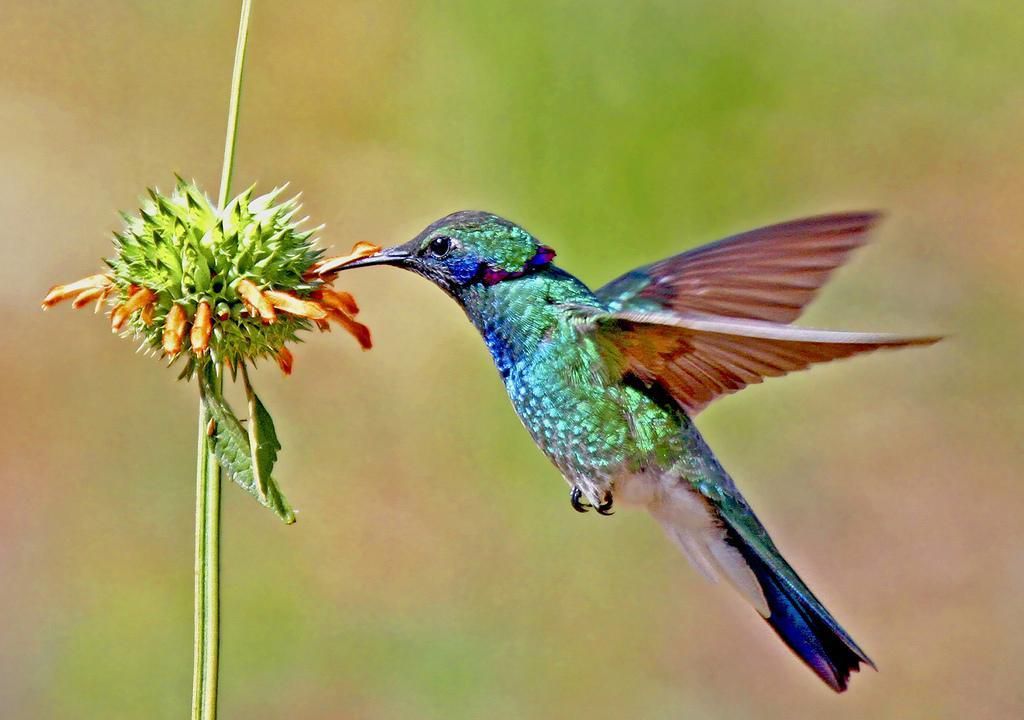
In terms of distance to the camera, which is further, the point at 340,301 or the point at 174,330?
the point at 340,301

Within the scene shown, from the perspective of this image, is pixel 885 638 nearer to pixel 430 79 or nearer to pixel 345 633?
pixel 345 633

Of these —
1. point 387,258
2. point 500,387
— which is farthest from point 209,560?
point 500,387

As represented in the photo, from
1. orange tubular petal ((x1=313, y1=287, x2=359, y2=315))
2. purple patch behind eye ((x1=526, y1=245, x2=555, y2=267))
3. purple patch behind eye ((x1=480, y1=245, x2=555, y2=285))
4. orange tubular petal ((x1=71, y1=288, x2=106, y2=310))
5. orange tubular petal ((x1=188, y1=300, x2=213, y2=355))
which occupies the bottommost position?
orange tubular petal ((x1=188, y1=300, x2=213, y2=355))

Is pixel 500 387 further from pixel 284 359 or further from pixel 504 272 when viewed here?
pixel 284 359

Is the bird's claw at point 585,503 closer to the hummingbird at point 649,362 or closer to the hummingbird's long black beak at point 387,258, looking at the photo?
the hummingbird at point 649,362

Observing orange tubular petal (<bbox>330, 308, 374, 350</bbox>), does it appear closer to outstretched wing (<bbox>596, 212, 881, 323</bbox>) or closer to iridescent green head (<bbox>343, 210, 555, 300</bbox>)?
iridescent green head (<bbox>343, 210, 555, 300</bbox>)

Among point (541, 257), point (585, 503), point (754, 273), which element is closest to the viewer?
point (754, 273)

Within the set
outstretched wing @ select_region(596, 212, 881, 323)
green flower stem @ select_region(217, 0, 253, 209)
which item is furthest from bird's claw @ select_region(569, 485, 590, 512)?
green flower stem @ select_region(217, 0, 253, 209)
